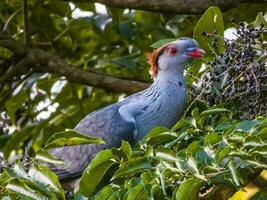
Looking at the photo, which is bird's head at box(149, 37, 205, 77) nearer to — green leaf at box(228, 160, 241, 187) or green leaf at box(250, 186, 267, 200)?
green leaf at box(250, 186, 267, 200)

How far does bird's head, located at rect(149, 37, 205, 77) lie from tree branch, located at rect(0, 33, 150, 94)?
0.79ft

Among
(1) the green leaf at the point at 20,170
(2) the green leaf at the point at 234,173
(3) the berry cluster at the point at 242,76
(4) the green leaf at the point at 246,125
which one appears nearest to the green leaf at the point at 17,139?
(3) the berry cluster at the point at 242,76

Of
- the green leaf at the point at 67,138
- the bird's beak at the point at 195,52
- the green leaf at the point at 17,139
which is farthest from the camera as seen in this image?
the green leaf at the point at 17,139

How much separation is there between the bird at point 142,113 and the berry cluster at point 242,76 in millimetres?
492

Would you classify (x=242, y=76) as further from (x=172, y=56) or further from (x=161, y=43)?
(x=172, y=56)

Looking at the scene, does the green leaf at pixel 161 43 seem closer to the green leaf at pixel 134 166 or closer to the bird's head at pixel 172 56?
the bird's head at pixel 172 56

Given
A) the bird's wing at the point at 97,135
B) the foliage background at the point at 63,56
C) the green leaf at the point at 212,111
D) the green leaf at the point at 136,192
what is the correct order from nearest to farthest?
1. the green leaf at the point at 136,192
2. the green leaf at the point at 212,111
3. the bird's wing at the point at 97,135
4. the foliage background at the point at 63,56

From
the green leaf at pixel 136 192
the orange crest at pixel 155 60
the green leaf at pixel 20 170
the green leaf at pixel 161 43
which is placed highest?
the green leaf at pixel 20 170

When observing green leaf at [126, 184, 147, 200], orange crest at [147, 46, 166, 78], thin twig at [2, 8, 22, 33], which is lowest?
orange crest at [147, 46, 166, 78]

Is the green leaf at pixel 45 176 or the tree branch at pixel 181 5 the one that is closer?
the green leaf at pixel 45 176

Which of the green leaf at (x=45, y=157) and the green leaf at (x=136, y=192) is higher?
the green leaf at (x=45, y=157)

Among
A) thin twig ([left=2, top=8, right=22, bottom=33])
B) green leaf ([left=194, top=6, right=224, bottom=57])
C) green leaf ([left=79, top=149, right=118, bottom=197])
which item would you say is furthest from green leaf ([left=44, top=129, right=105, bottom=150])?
thin twig ([left=2, top=8, right=22, bottom=33])

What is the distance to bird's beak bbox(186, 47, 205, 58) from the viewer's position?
344 centimetres

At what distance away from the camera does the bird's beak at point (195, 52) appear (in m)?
3.44
